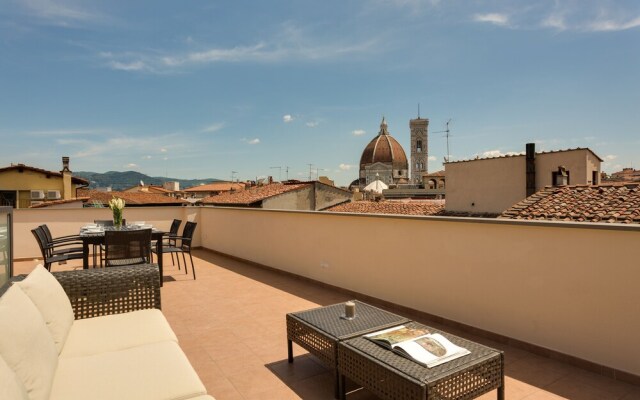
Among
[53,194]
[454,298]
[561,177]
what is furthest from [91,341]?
[53,194]

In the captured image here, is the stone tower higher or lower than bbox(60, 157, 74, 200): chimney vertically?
higher

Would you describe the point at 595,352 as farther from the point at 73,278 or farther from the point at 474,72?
the point at 474,72

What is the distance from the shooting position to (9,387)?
3.43 feet

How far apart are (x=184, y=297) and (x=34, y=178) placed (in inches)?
1042

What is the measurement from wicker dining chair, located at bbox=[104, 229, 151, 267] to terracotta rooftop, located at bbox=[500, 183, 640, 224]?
731 centimetres

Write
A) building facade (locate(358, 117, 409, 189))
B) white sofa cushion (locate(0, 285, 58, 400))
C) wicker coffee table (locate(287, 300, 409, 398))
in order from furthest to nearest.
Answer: building facade (locate(358, 117, 409, 189)) < wicker coffee table (locate(287, 300, 409, 398)) < white sofa cushion (locate(0, 285, 58, 400))

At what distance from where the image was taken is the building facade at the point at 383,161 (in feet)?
267

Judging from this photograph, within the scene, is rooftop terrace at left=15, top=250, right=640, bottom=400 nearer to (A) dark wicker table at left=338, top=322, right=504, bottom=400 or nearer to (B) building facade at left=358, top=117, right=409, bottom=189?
(A) dark wicker table at left=338, top=322, right=504, bottom=400

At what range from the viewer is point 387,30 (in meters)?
8.10

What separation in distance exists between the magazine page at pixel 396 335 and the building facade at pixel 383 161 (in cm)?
7830

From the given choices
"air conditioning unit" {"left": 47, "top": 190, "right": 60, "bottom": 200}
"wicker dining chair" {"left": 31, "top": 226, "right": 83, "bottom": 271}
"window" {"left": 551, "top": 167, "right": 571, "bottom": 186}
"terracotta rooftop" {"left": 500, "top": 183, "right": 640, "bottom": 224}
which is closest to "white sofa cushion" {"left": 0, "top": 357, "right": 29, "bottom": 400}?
"wicker dining chair" {"left": 31, "top": 226, "right": 83, "bottom": 271}

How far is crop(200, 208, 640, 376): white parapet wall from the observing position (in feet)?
8.77

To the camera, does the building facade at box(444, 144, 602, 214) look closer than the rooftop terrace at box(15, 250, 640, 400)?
No

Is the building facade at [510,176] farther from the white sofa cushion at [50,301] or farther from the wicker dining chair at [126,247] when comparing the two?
the white sofa cushion at [50,301]
